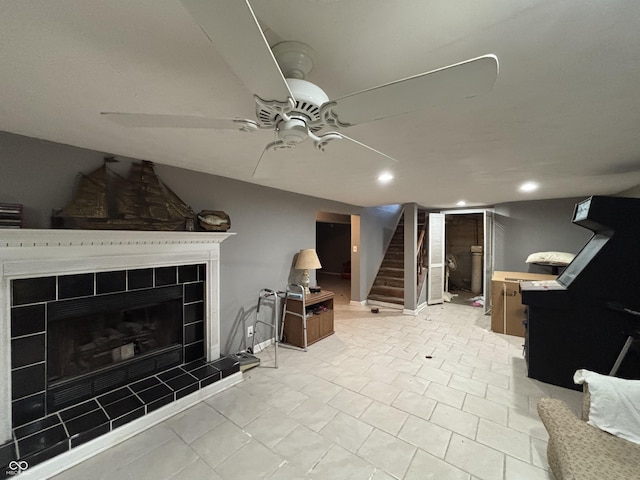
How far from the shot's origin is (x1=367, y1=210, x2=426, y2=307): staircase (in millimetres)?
5688

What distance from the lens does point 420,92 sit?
80 cm

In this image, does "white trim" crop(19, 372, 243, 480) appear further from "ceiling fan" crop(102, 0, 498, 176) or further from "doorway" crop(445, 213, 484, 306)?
"doorway" crop(445, 213, 484, 306)

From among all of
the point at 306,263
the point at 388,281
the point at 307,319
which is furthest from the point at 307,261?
the point at 388,281

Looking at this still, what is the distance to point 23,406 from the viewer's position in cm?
190

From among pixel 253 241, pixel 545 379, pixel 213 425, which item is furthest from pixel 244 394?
pixel 545 379

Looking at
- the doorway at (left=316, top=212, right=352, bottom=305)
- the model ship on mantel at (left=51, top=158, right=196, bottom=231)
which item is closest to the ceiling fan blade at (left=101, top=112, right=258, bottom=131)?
the model ship on mantel at (left=51, top=158, right=196, bottom=231)


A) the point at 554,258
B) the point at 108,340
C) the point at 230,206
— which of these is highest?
the point at 230,206

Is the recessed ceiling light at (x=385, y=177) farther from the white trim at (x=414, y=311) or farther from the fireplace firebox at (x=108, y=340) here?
the white trim at (x=414, y=311)

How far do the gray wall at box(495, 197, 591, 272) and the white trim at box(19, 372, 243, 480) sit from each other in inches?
211

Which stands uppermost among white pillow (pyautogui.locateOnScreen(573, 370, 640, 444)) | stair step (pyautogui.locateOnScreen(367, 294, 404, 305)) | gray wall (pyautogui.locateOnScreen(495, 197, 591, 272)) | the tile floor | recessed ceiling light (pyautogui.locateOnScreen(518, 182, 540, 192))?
recessed ceiling light (pyautogui.locateOnScreen(518, 182, 540, 192))

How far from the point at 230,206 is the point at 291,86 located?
247cm

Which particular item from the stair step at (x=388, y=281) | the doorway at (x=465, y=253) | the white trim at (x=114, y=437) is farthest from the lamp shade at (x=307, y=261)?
the doorway at (x=465, y=253)

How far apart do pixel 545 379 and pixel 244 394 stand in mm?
3138

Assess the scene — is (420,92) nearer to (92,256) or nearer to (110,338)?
(92,256)
